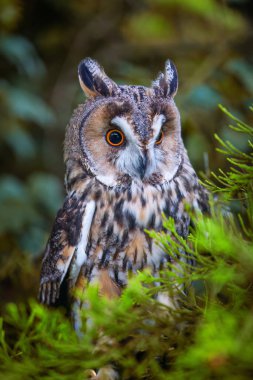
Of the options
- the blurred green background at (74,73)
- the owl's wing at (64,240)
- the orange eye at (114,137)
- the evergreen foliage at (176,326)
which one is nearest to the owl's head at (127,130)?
the orange eye at (114,137)

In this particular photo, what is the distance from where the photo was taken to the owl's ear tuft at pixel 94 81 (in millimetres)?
1666

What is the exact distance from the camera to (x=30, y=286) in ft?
8.68

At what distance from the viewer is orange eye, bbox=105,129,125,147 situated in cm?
162

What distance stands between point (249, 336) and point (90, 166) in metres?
1.11

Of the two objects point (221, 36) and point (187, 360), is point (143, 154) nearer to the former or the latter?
point (187, 360)

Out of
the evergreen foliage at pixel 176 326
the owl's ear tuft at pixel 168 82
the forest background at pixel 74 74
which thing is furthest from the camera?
the forest background at pixel 74 74

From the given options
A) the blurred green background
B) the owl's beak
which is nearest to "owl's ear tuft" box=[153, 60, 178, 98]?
the owl's beak

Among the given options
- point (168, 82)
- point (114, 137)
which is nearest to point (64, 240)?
point (114, 137)

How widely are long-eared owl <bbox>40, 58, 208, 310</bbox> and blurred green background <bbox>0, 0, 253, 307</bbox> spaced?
1013 mm

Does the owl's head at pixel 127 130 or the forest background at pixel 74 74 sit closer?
the owl's head at pixel 127 130

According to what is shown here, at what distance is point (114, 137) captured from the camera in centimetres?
164

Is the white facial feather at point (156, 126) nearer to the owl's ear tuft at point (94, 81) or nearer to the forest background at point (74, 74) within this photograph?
the owl's ear tuft at point (94, 81)

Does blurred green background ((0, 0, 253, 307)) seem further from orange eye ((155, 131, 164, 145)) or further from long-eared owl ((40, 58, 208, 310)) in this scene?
orange eye ((155, 131, 164, 145))

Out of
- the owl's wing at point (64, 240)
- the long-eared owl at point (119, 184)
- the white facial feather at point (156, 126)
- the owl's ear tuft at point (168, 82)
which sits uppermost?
the owl's ear tuft at point (168, 82)
